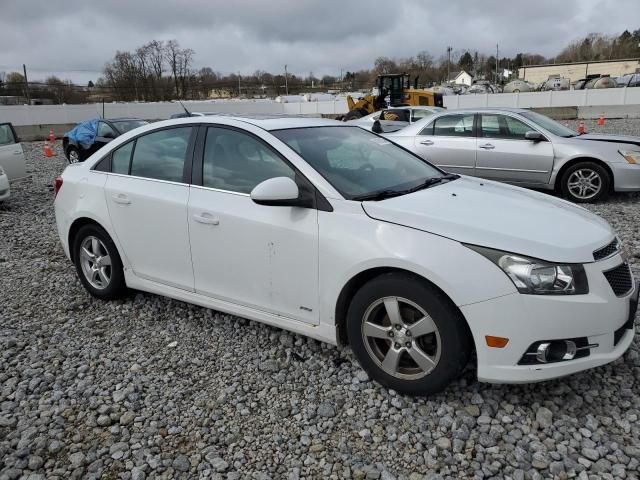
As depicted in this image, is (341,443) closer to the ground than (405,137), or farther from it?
closer to the ground

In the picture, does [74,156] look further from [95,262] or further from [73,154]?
[95,262]

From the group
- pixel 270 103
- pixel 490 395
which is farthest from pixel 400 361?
pixel 270 103

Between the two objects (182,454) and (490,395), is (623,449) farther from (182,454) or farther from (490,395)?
(182,454)

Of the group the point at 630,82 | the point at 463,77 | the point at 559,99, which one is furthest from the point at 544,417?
the point at 463,77

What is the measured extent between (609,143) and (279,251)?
6.83 meters

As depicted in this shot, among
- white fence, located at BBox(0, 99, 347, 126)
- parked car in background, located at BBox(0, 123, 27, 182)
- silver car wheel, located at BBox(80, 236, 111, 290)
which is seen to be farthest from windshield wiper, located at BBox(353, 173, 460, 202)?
white fence, located at BBox(0, 99, 347, 126)

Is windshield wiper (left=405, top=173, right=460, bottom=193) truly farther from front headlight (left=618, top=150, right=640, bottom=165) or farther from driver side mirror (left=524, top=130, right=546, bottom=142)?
front headlight (left=618, top=150, right=640, bottom=165)

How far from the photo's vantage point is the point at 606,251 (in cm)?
288

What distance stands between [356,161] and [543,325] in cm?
170

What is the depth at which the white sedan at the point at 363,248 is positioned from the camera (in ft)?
8.68

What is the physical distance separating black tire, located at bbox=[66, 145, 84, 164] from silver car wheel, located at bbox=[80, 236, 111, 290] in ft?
39.8

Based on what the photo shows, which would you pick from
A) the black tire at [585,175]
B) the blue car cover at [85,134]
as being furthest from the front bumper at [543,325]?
the blue car cover at [85,134]

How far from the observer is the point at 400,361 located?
3025 mm

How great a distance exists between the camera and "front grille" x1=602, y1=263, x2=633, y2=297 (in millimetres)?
2766
